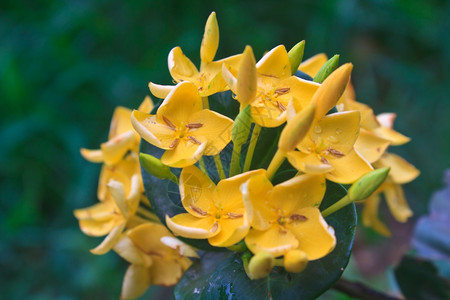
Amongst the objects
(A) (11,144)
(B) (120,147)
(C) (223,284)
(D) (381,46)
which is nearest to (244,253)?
(C) (223,284)

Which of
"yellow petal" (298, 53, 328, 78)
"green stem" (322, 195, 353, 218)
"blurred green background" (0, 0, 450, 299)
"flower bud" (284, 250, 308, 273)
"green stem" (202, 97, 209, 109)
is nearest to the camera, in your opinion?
"flower bud" (284, 250, 308, 273)

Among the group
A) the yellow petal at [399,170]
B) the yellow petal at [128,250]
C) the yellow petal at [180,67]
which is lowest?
the yellow petal at [128,250]

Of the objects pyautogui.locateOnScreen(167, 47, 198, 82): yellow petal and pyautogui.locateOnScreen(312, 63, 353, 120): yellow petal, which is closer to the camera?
pyautogui.locateOnScreen(312, 63, 353, 120): yellow petal

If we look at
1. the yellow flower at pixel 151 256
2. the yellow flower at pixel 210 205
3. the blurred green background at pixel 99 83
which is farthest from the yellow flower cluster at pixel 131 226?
the blurred green background at pixel 99 83

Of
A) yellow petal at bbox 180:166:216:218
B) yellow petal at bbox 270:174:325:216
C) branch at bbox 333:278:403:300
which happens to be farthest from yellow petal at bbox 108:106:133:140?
branch at bbox 333:278:403:300

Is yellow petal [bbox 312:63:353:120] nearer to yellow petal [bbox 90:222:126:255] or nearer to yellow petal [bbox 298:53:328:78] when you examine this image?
yellow petal [bbox 298:53:328:78]

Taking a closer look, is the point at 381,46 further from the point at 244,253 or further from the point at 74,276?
the point at 244,253

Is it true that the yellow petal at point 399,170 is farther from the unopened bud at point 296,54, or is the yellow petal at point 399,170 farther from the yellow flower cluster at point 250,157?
the unopened bud at point 296,54
